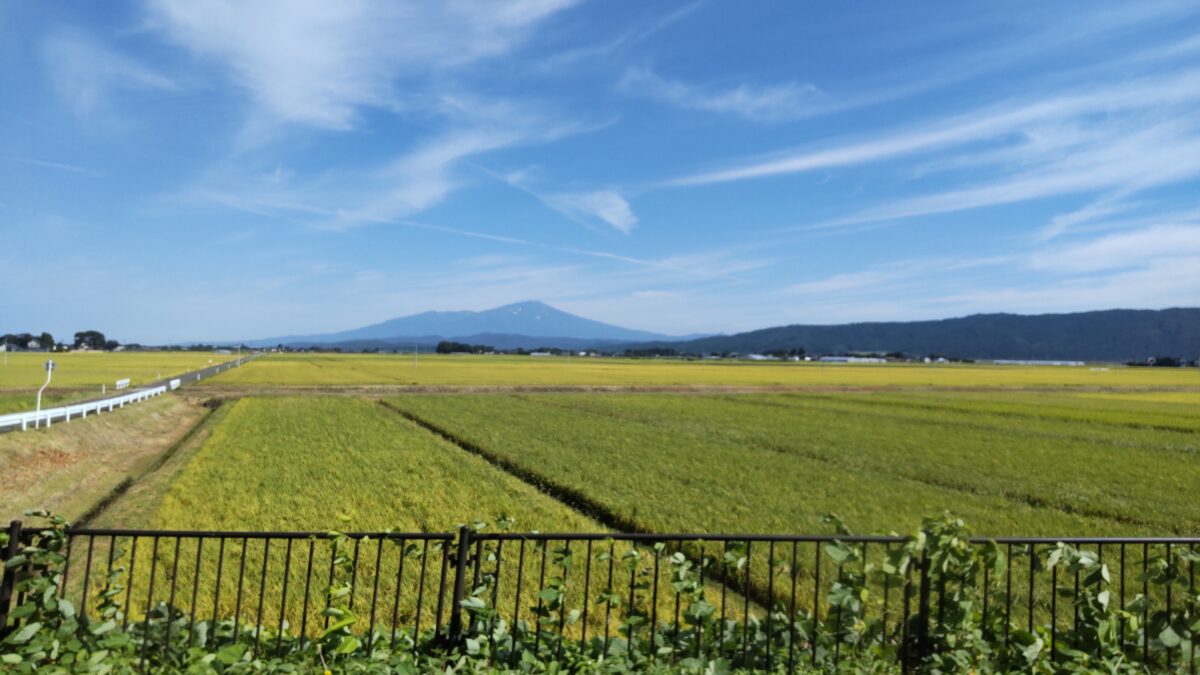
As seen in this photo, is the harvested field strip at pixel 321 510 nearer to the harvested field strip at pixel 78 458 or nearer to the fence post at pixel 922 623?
the harvested field strip at pixel 78 458

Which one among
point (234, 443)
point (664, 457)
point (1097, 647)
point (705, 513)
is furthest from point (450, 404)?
point (1097, 647)

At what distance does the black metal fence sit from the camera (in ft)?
14.1

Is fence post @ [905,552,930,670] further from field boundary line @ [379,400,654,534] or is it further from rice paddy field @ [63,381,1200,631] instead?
field boundary line @ [379,400,654,534]

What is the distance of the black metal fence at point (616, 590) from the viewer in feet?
14.1

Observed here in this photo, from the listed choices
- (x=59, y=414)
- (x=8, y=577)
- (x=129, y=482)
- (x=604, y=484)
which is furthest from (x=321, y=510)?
(x=59, y=414)

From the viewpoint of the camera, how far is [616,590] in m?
8.73

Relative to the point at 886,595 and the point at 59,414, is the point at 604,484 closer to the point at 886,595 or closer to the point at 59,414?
the point at 886,595

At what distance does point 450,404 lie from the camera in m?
39.3

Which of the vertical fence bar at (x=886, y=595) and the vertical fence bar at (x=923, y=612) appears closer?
the vertical fence bar at (x=886, y=595)

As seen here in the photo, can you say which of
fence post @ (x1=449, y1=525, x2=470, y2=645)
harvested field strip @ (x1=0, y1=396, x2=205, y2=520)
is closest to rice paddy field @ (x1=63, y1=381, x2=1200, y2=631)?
fence post @ (x1=449, y1=525, x2=470, y2=645)

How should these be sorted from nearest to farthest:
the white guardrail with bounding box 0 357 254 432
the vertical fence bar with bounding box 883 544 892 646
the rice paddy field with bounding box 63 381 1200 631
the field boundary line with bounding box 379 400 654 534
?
the vertical fence bar with bounding box 883 544 892 646 < the rice paddy field with bounding box 63 381 1200 631 < the field boundary line with bounding box 379 400 654 534 < the white guardrail with bounding box 0 357 254 432

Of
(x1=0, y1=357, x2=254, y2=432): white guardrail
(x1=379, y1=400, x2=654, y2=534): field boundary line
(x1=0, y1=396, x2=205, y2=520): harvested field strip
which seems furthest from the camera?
(x1=0, y1=357, x2=254, y2=432): white guardrail

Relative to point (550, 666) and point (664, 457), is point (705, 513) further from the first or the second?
point (550, 666)

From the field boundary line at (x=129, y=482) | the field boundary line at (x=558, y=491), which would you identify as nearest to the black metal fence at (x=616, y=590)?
the field boundary line at (x=558, y=491)
